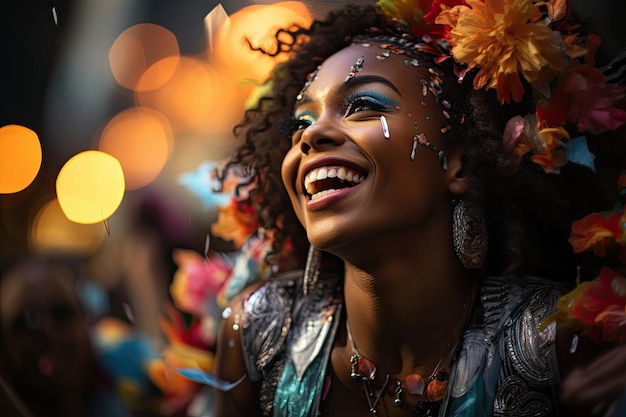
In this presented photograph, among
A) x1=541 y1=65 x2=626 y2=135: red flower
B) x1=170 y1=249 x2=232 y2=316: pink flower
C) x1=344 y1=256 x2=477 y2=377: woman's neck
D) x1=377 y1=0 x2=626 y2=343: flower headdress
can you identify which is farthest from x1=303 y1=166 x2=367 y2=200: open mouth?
x1=170 y1=249 x2=232 y2=316: pink flower

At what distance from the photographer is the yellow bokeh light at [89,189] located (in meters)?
3.14

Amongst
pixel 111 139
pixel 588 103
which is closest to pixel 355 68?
pixel 588 103

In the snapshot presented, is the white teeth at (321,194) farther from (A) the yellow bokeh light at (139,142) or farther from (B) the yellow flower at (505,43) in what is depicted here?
(A) the yellow bokeh light at (139,142)

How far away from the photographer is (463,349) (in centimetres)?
183

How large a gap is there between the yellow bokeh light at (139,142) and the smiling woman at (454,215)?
1.81 m

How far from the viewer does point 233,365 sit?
2.17 m

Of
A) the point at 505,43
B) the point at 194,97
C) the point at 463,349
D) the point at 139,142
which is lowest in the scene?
the point at 139,142

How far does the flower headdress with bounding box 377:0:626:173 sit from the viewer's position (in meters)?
1.71

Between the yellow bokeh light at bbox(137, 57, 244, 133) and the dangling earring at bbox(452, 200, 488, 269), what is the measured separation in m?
1.41

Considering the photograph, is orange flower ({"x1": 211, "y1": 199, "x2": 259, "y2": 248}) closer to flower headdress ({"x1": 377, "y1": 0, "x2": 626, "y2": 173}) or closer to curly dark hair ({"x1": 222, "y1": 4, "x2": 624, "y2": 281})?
curly dark hair ({"x1": 222, "y1": 4, "x2": 624, "y2": 281})

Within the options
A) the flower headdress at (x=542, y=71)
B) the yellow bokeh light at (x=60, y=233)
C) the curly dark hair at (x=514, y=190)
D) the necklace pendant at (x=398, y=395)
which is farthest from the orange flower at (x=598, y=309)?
the yellow bokeh light at (x=60, y=233)

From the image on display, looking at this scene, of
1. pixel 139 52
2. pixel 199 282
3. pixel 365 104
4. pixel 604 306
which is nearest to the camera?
pixel 604 306

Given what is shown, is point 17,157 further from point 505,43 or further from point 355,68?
point 505,43

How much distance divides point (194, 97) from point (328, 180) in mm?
2403
